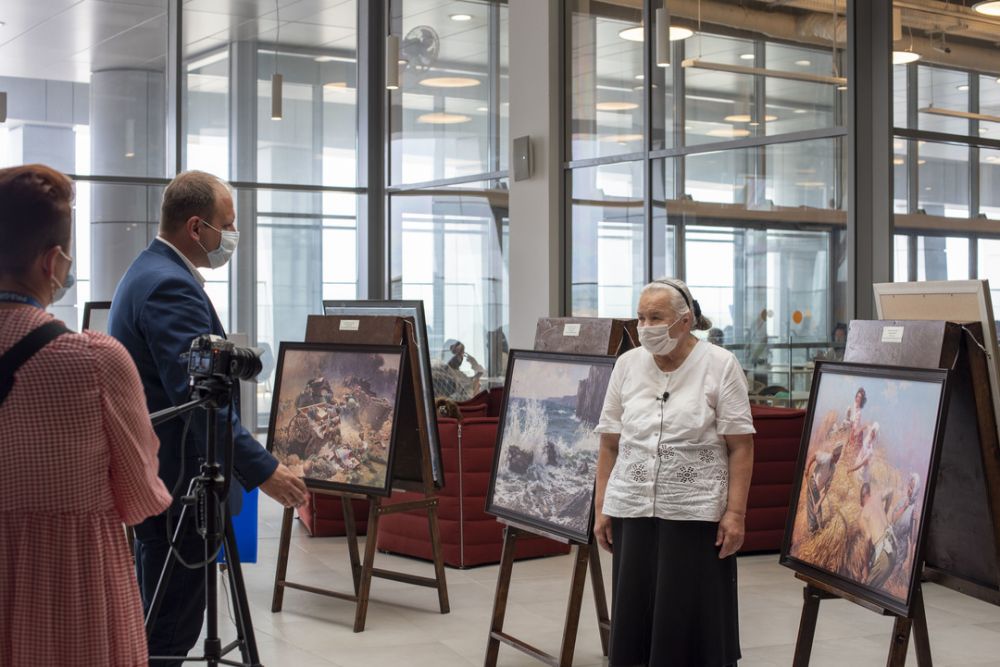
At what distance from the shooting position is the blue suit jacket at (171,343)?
9.70 feet

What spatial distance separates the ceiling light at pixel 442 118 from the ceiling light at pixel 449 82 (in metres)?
0.24

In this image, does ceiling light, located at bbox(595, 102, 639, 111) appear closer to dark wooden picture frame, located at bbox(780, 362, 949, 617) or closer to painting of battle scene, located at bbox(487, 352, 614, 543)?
painting of battle scene, located at bbox(487, 352, 614, 543)

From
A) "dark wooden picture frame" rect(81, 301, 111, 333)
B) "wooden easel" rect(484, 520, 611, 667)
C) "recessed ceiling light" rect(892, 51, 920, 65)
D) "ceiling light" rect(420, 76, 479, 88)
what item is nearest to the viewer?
"wooden easel" rect(484, 520, 611, 667)

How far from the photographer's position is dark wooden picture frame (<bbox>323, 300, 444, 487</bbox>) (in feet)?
16.9

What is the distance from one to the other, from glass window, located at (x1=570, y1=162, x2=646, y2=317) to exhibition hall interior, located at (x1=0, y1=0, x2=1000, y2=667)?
0.02m

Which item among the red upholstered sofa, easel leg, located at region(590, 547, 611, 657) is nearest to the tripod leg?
easel leg, located at region(590, 547, 611, 657)

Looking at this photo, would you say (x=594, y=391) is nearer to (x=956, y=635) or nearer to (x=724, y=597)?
(x=724, y=597)

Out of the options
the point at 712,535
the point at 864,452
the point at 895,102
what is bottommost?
the point at 712,535

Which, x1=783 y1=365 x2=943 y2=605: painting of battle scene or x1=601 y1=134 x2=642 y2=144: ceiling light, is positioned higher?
x1=601 y1=134 x2=642 y2=144: ceiling light

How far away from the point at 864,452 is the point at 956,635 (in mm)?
2075

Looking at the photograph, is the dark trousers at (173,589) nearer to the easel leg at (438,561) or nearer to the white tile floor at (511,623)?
the white tile floor at (511,623)

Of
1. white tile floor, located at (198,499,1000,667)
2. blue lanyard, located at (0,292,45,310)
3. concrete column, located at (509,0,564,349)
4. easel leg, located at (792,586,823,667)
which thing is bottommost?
white tile floor, located at (198,499,1000,667)

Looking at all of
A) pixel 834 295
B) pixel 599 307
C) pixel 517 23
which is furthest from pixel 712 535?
pixel 517 23

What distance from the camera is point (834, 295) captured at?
6316 mm
